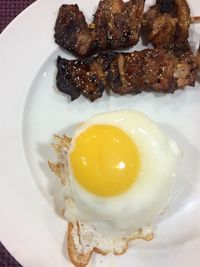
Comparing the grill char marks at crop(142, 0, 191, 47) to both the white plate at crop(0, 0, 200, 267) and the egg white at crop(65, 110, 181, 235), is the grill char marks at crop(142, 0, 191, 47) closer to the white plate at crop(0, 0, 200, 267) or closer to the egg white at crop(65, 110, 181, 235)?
the white plate at crop(0, 0, 200, 267)

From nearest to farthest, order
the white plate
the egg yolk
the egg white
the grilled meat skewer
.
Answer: the egg yolk < the egg white < the white plate < the grilled meat skewer

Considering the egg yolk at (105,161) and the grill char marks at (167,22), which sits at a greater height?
the grill char marks at (167,22)

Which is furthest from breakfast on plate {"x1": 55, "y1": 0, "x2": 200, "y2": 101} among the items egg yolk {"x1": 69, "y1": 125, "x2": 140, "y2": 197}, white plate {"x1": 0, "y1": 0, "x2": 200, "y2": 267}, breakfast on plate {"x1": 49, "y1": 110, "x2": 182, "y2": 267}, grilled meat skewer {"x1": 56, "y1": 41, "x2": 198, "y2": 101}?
egg yolk {"x1": 69, "y1": 125, "x2": 140, "y2": 197}

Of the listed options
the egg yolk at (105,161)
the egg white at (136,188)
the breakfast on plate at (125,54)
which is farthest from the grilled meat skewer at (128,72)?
the egg yolk at (105,161)

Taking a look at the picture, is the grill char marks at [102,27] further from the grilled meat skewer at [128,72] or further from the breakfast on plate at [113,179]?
the breakfast on plate at [113,179]

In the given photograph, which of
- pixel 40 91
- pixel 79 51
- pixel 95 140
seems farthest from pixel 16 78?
pixel 95 140
